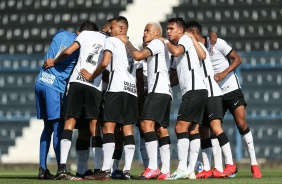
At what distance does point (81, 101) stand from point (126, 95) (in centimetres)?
53

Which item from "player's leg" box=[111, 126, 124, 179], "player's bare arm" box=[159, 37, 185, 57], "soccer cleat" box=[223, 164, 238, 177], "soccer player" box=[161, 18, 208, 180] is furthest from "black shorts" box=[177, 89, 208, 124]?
"player's leg" box=[111, 126, 124, 179]

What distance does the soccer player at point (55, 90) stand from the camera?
1055 centimetres

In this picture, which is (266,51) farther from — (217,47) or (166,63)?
(166,63)

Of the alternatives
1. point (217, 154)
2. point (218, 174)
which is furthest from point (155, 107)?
point (217, 154)

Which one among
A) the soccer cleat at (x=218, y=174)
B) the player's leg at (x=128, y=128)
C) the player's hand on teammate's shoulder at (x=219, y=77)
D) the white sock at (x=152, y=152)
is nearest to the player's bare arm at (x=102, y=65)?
the player's leg at (x=128, y=128)

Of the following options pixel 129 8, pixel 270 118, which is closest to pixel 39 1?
pixel 129 8

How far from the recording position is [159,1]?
774 inches

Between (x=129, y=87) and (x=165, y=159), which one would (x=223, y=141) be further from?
(x=129, y=87)

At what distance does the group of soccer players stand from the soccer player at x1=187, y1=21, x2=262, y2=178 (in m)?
0.32

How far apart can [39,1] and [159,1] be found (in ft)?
9.01

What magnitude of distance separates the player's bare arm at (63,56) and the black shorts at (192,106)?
144 cm

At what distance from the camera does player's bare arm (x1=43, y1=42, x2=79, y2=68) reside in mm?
10148

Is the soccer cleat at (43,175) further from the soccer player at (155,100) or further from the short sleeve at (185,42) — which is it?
the short sleeve at (185,42)

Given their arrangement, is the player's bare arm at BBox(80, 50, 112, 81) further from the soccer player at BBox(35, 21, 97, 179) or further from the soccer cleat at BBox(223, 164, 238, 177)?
the soccer cleat at BBox(223, 164, 238, 177)
